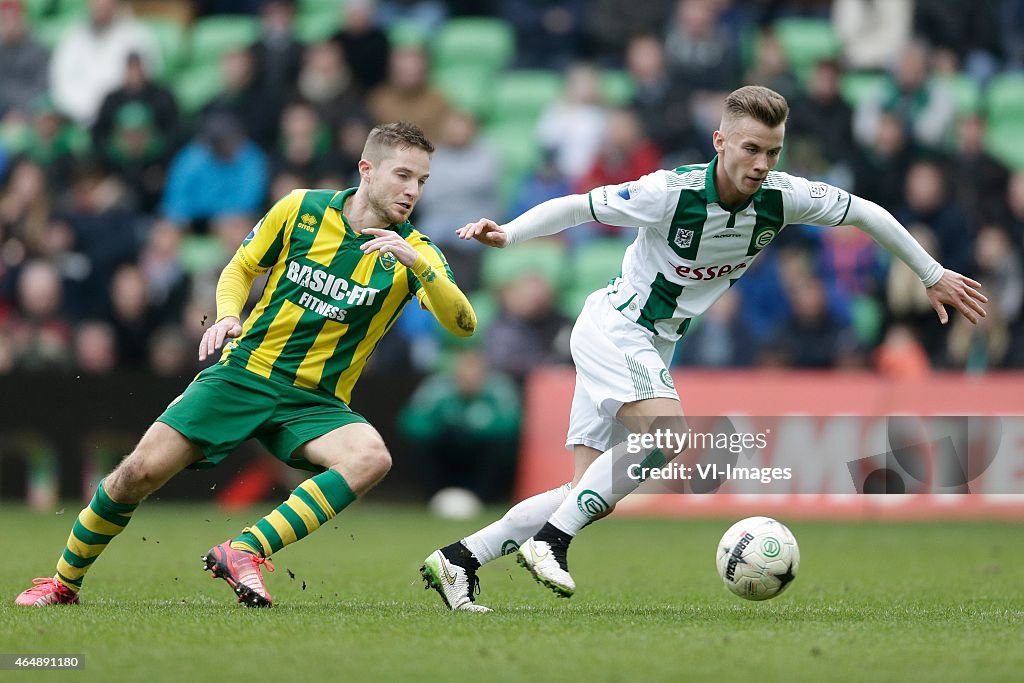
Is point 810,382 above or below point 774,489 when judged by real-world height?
above

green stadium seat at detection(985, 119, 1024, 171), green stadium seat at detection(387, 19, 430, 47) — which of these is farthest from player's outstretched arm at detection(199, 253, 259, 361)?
green stadium seat at detection(985, 119, 1024, 171)

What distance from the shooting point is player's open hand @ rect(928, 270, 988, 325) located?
7078 millimetres

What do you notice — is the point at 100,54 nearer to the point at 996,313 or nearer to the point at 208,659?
the point at 996,313

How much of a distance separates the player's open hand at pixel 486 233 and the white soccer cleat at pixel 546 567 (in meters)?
1.37

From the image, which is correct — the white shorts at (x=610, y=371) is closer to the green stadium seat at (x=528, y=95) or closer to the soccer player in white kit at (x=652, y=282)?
the soccer player in white kit at (x=652, y=282)

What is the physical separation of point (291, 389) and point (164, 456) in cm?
66

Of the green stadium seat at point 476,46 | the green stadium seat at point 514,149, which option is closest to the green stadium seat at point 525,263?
the green stadium seat at point 514,149

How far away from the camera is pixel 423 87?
54.4 ft

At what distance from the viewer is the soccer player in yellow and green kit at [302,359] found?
269 inches

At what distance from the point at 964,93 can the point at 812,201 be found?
11259mm

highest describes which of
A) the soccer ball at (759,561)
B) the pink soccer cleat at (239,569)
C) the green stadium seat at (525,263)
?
the green stadium seat at (525,263)

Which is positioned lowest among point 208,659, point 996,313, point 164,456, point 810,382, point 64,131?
point 208,659

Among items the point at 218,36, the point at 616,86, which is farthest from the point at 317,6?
the point at 616,86

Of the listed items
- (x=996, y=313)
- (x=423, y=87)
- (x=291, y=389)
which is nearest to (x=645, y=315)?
(x=291, y=389)
